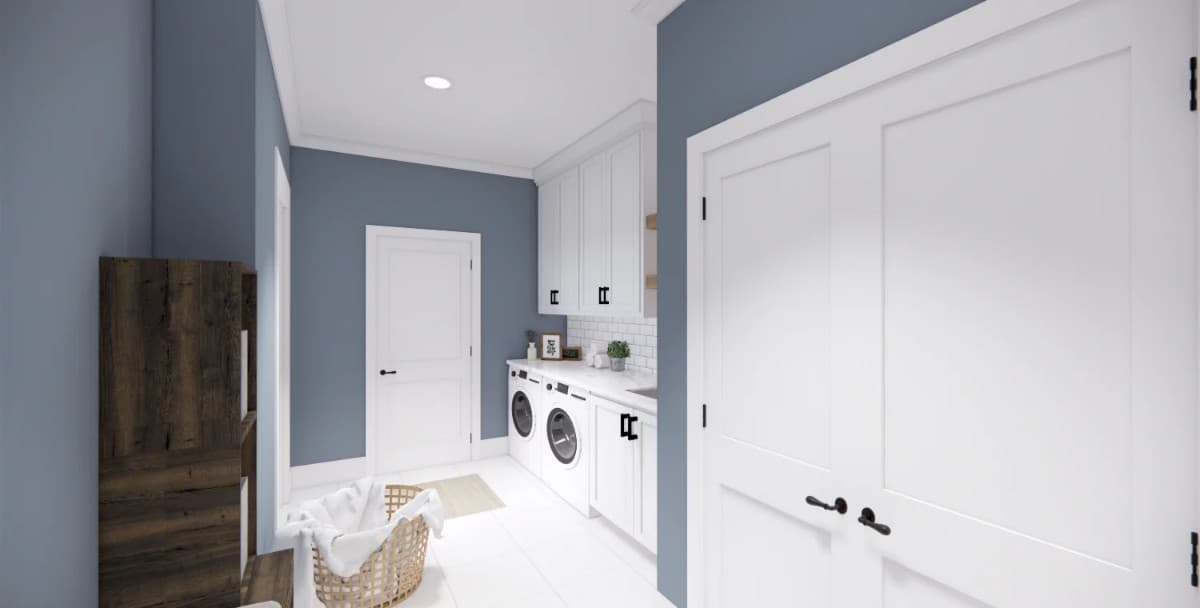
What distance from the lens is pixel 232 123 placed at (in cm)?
167

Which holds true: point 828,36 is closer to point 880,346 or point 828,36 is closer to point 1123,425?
point 880,346

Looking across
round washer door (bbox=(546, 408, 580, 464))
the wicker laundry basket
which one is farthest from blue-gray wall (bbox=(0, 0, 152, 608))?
round washer door (bbox=(546, 408, 580, 464))

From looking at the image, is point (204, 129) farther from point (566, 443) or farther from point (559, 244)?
point (559, 244)

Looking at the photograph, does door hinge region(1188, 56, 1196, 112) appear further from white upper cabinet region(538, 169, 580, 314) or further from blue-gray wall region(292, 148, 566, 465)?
blue-gray wall region(292, 148, 566, 465)

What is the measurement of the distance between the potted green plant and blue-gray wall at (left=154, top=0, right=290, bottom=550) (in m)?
2.46

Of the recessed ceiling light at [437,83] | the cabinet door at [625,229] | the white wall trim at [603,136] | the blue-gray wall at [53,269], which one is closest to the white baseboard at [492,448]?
the cabinet door at [625,229]

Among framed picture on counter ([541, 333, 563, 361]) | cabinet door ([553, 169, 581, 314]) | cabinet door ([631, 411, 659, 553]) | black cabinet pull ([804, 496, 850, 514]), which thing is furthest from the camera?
framed picture on counter ([541, 333, 563, 361])

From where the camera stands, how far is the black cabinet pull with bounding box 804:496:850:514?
1.40m

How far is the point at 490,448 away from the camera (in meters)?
4.46

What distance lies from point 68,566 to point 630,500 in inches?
90.1

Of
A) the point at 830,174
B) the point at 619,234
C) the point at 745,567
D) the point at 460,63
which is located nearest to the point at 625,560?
the point at 745,567

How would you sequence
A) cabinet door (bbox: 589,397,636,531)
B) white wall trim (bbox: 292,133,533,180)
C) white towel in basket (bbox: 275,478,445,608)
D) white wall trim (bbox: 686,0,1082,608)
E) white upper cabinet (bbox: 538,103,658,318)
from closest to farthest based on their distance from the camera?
white wall trim (bbox: 686,0,1082,608) → white towel in basket (bbox: 275,478,445,608) → cabinet door (bbox: 589,397,636,531) → white upper cabinet (bbox: 538,103,658,318) → white wall trim (bbox: 292,133,533,180)

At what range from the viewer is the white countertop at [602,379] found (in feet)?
9.01

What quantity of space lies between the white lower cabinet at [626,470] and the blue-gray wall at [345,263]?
65.5 inches
